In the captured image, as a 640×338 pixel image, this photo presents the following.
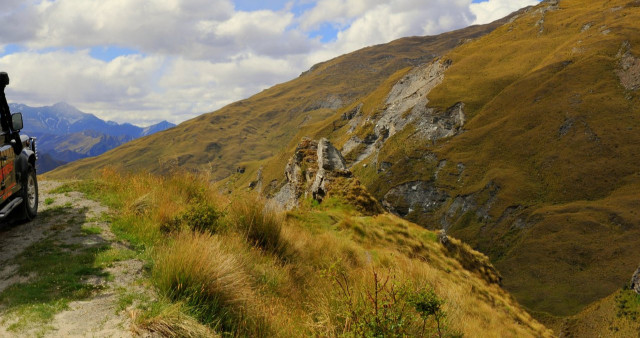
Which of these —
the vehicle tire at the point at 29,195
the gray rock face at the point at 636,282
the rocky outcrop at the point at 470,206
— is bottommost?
the gray rock face at the point at 636,282

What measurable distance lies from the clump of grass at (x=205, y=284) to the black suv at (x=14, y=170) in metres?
5.44

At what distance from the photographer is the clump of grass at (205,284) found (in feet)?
17.9

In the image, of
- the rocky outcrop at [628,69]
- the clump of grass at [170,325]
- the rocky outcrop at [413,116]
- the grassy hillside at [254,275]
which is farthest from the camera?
the rocky outcrop at [413,116]

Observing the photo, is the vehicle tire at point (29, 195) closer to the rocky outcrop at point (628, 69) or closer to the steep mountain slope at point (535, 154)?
the steep mountain slope at point (535, 154)

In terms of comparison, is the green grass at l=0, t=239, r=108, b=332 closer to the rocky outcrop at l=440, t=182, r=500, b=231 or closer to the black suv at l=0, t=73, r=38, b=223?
the black suv at l=0, t=73, r=38, b=223

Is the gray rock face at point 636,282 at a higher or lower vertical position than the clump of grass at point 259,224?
lower

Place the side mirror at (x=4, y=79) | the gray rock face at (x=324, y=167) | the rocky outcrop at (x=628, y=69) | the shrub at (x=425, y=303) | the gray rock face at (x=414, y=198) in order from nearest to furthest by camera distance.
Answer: the shrub at (x=425, y=303) → the side mirror at (x=4, y=79) → the gray rock face at (x=324, y=167) → the gray rock face at (x=414, y=198) → the rocky outcrop at (x=628, y=69)

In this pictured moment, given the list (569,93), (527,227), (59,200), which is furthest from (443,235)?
(569,93)

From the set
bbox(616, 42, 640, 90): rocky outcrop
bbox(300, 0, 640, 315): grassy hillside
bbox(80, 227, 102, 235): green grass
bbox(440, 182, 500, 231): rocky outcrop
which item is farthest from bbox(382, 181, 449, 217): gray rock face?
bbox(80, 227, 102, 235): green grass

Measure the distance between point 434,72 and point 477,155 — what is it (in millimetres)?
61642

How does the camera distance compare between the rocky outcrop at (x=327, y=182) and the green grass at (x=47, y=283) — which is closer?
the green grass at (x=47, y=283)

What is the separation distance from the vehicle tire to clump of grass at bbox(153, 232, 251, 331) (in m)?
6.16

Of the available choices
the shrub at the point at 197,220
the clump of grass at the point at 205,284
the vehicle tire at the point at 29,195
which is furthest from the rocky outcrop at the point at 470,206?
the clump of grass at the point at 205,284

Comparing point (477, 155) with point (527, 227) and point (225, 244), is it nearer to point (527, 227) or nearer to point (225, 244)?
point (527, 227)
